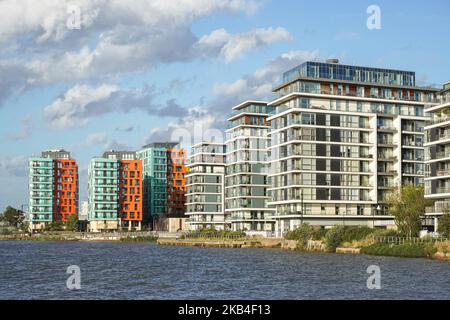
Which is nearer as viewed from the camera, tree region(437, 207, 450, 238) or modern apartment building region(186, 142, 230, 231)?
tree region(437, 207, 450, 238)

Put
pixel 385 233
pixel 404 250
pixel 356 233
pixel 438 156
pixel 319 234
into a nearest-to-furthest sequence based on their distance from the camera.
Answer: pixel 404 250 < pixel 385 233 < pixel 356 233 < pixel 319 234 < pixel 438 156

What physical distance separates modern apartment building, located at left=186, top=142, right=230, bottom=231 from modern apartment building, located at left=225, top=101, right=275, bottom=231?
19765 millimetres

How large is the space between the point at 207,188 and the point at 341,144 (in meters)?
69.0

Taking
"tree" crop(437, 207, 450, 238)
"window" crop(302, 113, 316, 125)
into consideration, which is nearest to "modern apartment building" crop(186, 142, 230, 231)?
"window" crop(302, 113, 316, 125)

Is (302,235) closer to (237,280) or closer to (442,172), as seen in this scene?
(442,172)

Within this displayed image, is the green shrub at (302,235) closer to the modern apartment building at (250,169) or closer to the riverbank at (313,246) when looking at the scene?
the riverbank at (313,246)

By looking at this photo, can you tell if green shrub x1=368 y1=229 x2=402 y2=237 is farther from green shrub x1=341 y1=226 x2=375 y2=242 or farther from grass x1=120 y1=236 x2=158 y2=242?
grass x1=120 y1=236 x2=158 y2=242

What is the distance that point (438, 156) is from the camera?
107250 millimetres

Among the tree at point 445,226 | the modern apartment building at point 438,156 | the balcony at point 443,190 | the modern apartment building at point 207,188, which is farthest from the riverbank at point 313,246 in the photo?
the modern apartment building at point 207,188

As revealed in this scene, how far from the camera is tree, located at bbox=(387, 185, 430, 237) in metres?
96.1

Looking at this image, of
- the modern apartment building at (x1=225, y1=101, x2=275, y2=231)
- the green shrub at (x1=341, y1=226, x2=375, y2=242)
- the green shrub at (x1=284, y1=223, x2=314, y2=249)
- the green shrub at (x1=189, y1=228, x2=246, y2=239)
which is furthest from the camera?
the modern apartment building at (x1=225, y1=101, x2=275, y2=231)

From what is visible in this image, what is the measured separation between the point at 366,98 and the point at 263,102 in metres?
41.4

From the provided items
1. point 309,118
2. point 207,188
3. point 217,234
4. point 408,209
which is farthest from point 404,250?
point 207,188
